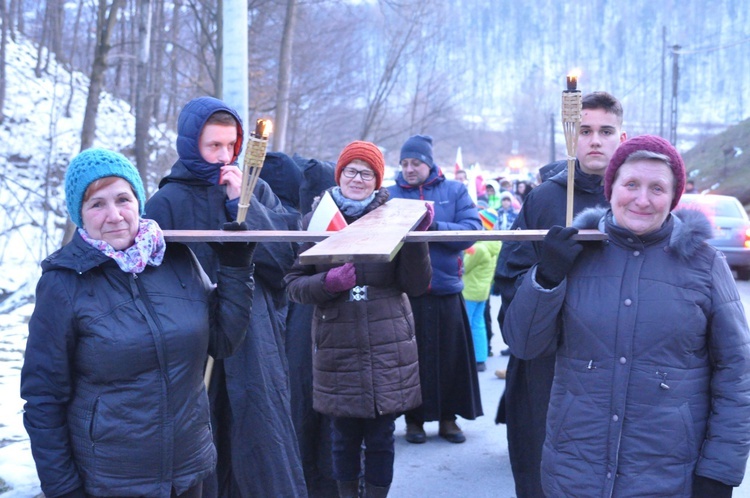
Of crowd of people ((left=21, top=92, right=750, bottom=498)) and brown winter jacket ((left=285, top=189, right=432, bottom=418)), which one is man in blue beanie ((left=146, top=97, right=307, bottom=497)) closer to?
crowd of people ((left=21, top=92, right=750, bottom=498))

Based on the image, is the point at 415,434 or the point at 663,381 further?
the point at 415,434

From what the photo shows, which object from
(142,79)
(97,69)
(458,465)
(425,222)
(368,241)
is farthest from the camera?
(142,79)

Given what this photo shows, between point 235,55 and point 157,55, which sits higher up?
point 157,55

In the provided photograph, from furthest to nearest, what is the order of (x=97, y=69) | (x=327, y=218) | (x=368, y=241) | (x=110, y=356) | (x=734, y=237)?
(x=734, y=237), (x=97, y=69), (x=327, y=218), (x=110, y=356), (x=368, y=241)

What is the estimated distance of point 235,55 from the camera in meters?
7.39

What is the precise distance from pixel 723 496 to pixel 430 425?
13.9ft

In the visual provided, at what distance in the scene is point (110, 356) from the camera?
8.34 ft

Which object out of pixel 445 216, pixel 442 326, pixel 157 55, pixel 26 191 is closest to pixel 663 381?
pixel 442 326

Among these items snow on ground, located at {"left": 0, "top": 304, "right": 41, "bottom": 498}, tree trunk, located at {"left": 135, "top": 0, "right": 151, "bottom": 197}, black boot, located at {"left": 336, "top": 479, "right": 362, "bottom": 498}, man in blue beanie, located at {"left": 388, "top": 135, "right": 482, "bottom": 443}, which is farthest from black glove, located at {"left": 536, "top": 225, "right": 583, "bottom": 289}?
tree trunk, located at {"left": 135, "top": 0, "right": 151, "bottom": 197}

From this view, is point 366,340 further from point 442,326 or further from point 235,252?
point 442,326

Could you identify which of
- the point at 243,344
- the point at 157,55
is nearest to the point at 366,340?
the point at 243,344

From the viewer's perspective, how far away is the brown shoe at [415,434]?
616cm

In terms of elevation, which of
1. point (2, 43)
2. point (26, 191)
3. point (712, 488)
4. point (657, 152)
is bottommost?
point (712, 488)

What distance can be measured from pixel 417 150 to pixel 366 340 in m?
2.33
